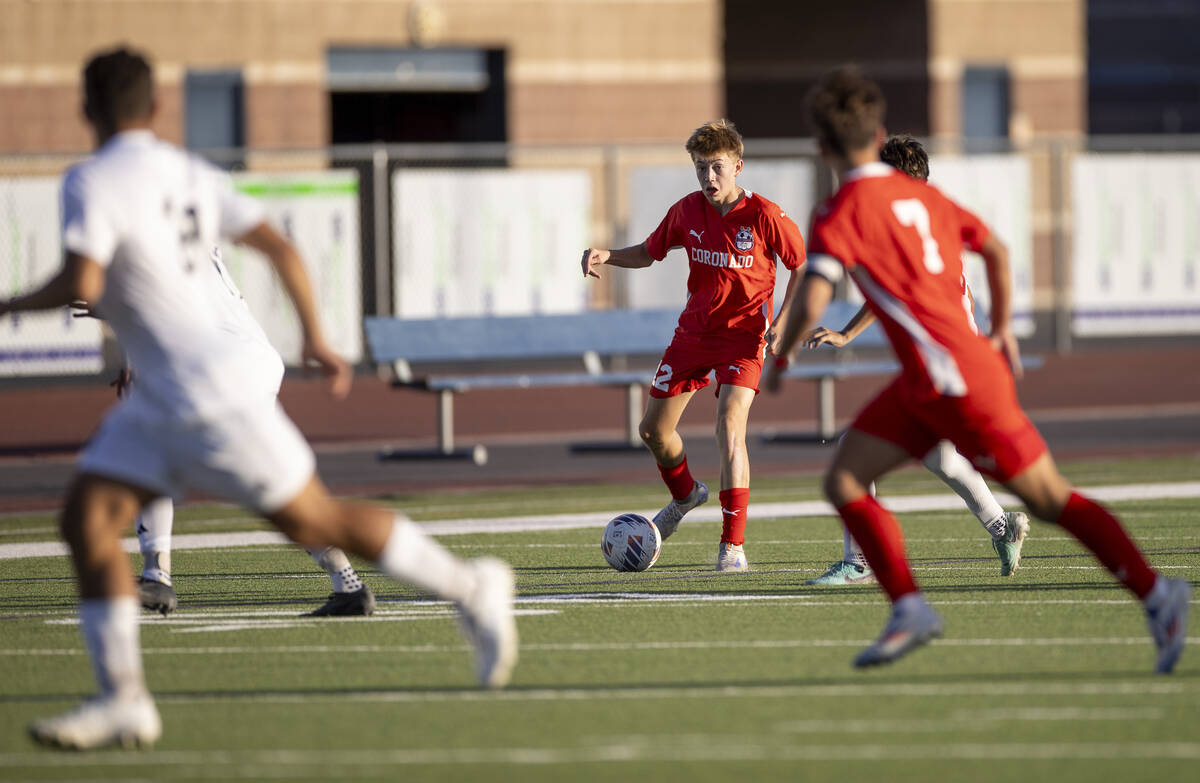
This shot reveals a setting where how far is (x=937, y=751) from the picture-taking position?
5.29 metres

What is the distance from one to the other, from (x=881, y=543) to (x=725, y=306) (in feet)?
11.6

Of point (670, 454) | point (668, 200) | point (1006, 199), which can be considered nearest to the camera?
point (670, 454)

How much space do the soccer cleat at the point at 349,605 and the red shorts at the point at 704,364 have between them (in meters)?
2.19

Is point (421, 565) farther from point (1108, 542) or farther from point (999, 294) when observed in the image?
point (1108, 542)

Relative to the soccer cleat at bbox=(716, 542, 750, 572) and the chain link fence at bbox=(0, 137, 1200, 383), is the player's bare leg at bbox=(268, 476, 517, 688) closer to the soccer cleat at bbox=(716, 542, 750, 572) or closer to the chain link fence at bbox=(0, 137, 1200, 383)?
the soccer cleat at bbox=(716, 542, 750, 572)

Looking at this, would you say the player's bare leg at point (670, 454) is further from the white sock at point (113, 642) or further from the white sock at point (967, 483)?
the white sock at point (113, 642)

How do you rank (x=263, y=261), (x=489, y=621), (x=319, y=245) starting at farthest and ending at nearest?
(x=263, y=261) → (x=319, y=245) → (x=489, y=621)

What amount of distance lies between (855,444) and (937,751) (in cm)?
133

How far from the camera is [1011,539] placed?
29.1 ft

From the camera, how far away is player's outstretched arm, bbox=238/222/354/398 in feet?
18.3

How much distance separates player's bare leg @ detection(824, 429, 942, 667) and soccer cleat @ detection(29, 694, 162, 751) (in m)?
2.31

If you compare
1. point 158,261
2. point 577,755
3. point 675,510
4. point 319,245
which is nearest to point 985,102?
point 319,245

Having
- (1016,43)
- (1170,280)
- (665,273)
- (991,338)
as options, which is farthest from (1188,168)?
(991,338)

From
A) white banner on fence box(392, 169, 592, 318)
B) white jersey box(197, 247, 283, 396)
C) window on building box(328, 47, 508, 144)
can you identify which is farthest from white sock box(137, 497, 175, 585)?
window on building box(328, 47, 508, 144)
